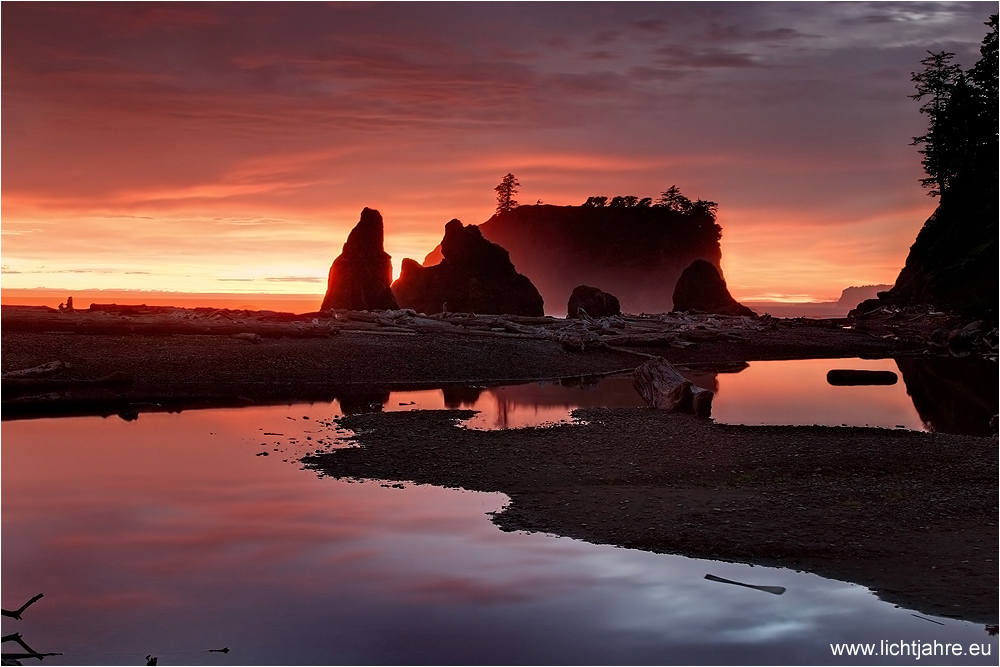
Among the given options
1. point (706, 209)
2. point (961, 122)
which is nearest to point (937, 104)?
point (961, 122)

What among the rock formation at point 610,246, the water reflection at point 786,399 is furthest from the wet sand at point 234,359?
the rock formation at point 610,246

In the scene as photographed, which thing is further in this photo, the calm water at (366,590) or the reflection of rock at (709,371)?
the reflection of rock at (709,371)

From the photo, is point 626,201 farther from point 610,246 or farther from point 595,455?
point 595,455

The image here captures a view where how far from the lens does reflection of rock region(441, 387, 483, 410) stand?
2467 centimetres

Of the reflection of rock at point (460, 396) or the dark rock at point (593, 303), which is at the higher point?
the dark rock at point (593, 303)

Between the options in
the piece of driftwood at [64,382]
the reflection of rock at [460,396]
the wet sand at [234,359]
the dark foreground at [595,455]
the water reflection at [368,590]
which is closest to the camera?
the water reflection at [368,590]

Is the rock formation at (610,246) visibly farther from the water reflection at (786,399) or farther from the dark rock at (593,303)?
the water reflection at (786,399)

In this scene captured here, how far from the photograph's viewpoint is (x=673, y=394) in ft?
77.2

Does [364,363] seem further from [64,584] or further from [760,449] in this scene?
[64,584]

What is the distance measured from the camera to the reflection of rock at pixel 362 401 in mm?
23562

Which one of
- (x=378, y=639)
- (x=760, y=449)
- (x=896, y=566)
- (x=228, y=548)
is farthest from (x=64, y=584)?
(x=760, y=449)

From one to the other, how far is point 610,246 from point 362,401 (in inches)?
5949

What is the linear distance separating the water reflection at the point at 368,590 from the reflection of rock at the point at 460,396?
1078 cm

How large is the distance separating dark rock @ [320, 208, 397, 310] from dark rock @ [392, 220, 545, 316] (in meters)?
9.78
